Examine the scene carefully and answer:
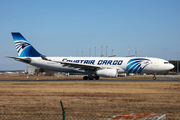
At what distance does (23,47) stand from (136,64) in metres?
20.1

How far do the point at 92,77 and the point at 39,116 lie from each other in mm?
29761

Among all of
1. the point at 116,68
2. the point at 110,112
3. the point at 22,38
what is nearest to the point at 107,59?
the point at 116,68

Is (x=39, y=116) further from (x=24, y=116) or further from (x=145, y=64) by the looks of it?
(x=145, y=64)

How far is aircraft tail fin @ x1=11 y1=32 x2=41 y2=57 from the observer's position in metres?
42.6

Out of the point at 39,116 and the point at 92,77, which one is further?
the point at 92,77

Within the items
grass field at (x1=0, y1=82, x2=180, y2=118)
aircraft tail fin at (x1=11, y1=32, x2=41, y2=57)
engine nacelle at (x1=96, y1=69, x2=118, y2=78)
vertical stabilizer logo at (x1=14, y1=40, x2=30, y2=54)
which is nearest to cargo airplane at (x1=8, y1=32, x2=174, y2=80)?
engine nacelle at (x1=96, y1=69, x2=118, y2=78)

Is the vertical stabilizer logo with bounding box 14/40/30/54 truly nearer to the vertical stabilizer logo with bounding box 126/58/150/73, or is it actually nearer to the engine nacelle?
the engine nacelle

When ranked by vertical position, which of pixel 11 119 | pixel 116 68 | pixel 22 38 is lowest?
pixel 11 119

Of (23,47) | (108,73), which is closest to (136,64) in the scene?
(108,73)

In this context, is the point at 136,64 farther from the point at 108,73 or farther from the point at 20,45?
the point at 20,45

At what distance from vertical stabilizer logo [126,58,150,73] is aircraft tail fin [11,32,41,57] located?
16.4 m

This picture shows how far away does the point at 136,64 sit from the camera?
3953cm

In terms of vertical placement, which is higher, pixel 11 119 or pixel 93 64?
pixel 93 64

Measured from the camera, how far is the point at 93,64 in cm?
4066
